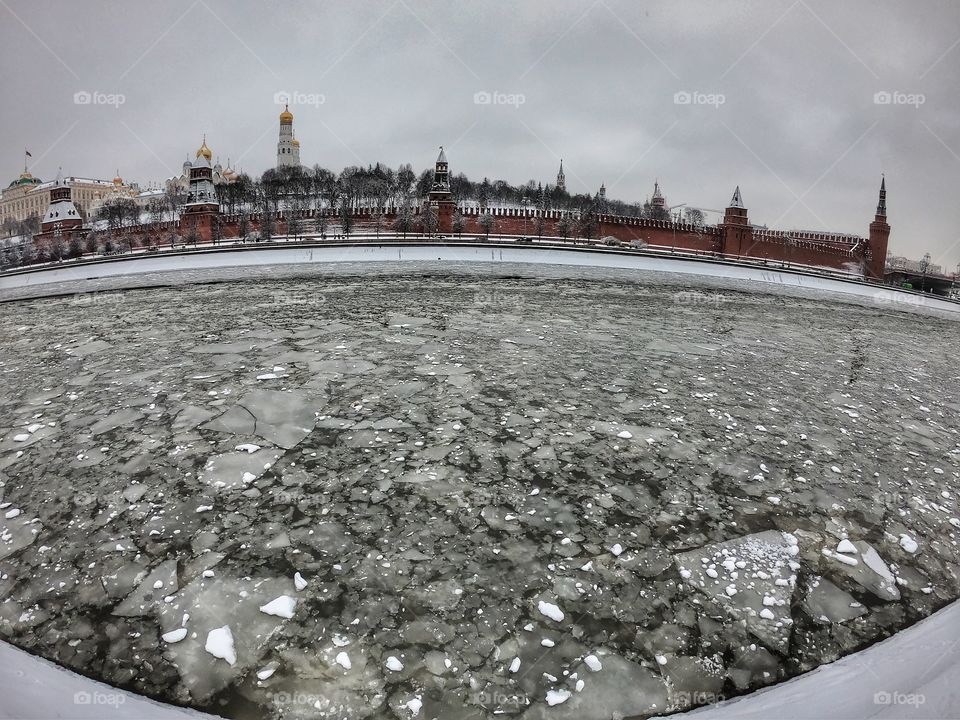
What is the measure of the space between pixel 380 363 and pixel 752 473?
3236 mm

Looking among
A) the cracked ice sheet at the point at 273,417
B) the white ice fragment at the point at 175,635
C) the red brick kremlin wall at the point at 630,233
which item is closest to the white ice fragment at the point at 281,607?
the white ice fragment at the point at 175,635

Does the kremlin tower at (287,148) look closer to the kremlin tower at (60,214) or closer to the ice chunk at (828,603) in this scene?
the kremlin tower at (60,214)

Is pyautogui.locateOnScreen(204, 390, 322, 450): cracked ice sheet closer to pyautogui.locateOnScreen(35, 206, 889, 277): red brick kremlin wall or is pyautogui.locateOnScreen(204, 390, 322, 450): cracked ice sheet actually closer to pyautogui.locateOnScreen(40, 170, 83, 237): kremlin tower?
pyautogui.locateOnScreen(35, 206, 889, 277): red brick kremlin wall

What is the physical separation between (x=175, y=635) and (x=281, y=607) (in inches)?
13.9

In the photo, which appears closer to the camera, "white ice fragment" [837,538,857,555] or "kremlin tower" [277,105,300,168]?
"white ice fragment" [837,538,857,555]

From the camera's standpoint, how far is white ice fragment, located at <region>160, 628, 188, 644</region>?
6.00 ft

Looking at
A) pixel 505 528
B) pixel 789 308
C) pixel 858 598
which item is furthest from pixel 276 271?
pixel 858 598

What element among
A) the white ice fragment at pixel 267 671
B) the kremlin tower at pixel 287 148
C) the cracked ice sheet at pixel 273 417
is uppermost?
the kremlin tower at pixel 287 148

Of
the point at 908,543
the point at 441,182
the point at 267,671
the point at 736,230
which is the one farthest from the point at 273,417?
the point at 736,230

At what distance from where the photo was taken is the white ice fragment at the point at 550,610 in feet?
6.40

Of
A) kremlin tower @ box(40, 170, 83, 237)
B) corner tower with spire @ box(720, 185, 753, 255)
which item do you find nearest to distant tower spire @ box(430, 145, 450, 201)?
corner tower with spire @ box(720, 185, 753, 255)

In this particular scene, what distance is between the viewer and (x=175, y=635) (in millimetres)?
1847

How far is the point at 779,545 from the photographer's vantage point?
2414 mm

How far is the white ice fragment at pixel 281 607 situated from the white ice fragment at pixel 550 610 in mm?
931
